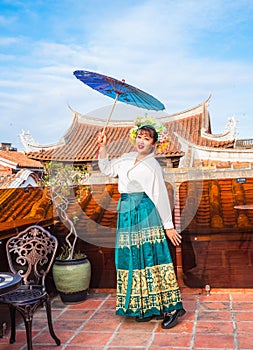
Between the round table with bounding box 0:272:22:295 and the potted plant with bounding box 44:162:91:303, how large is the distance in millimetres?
1412

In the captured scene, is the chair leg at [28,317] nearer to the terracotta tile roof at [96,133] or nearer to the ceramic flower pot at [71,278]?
the ceramic flower pot at [71,278]

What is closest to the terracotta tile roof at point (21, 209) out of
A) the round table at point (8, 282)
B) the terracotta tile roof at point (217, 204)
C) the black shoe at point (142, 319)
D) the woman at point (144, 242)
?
the round table at point (8, 282)

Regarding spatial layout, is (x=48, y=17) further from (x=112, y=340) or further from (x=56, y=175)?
(x=112, y=340)

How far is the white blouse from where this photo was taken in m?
3.31

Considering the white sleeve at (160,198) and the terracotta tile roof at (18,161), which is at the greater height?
the terracotta tile roof at (18,161)

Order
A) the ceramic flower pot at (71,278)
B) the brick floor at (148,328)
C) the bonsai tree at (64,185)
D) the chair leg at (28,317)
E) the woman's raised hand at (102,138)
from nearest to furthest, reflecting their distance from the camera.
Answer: the chair leg at (28,317) → the brick floor at (148,328) → the woman's raised hand at (102,138) → the ceramic flower pot at (71,278) → the bonsai tree at (64,185)

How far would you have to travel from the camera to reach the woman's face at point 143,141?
11.0 ft

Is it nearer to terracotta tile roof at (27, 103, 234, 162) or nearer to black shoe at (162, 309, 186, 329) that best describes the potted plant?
black shoe at (162, 309, 186, 329)

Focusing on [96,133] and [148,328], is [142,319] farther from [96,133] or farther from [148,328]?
[96,133]

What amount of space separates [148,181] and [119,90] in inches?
31.7

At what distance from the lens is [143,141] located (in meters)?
3.36

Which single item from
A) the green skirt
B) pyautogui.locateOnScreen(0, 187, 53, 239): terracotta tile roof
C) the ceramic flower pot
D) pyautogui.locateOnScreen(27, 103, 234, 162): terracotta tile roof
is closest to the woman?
the green skirt

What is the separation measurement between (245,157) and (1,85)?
9852mm

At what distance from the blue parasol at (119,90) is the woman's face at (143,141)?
251 millimetres
